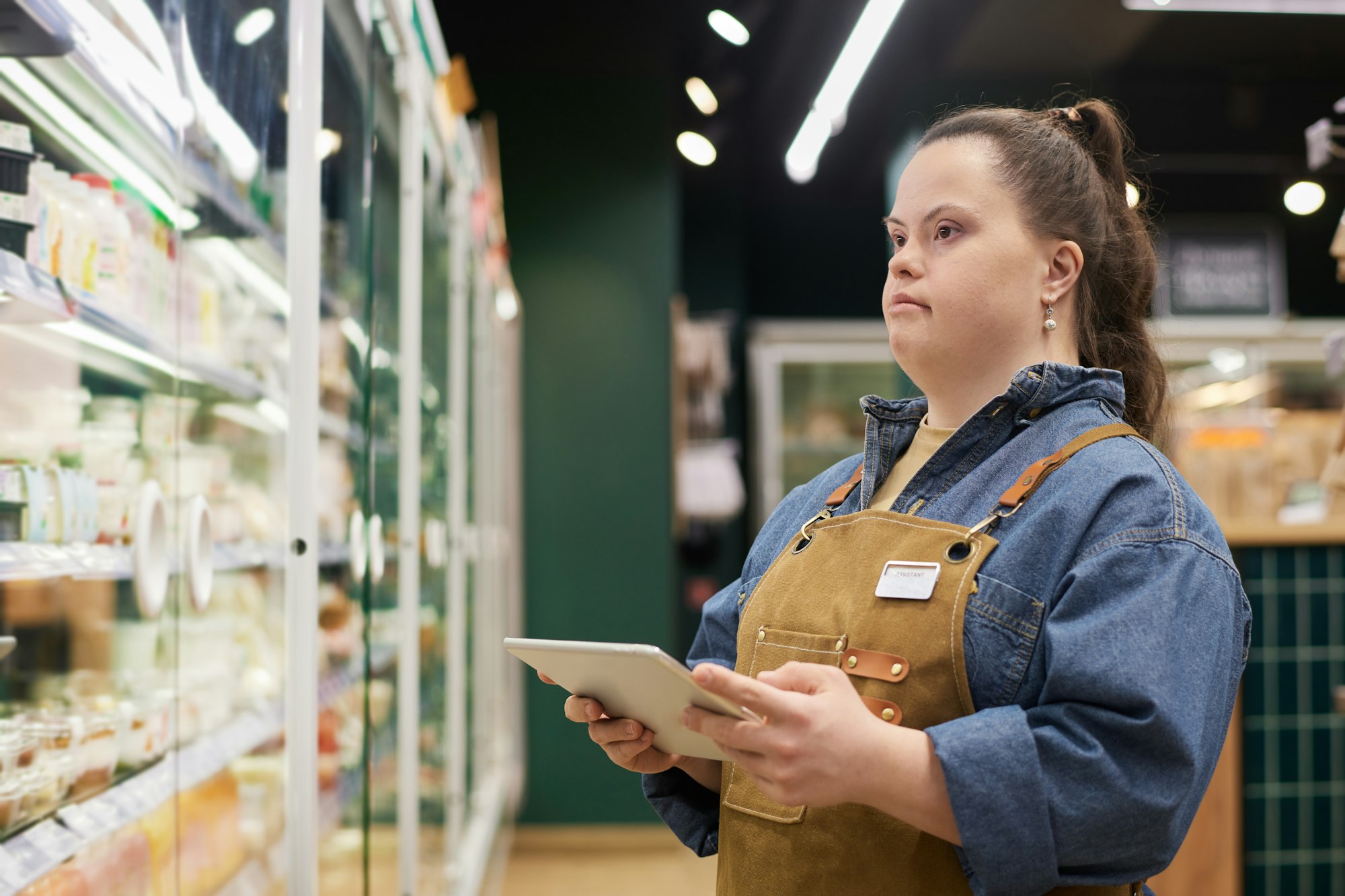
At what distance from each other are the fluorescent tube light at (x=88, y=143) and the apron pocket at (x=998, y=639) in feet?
4.37

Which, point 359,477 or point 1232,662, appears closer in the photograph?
point 1232,662

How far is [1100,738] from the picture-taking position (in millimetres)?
965

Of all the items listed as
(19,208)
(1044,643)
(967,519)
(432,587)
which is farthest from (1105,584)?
(432,587)

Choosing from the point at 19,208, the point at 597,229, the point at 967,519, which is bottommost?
the point at 967,519

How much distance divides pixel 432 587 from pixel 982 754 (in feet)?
8.21

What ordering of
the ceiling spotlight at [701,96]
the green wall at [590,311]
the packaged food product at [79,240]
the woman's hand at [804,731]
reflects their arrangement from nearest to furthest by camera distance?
the woman's hand at [804,731] < the packaged food product at [79,240] < the ceiling spotlight at [701,96] < the green wall at [590,311]

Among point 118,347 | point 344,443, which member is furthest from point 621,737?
point 344,443

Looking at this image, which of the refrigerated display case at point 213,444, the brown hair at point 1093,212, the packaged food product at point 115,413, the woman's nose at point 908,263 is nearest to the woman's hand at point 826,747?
the woman's nose at point 908,263

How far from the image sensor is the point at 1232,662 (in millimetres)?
1057

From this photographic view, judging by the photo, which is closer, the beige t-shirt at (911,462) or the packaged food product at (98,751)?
the beige t-shirt at (911,462)

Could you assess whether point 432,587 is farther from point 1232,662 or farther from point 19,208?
point 1232,662

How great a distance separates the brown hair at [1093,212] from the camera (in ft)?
4.12

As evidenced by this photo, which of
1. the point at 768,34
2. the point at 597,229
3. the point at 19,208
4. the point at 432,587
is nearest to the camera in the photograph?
the point at 19,208

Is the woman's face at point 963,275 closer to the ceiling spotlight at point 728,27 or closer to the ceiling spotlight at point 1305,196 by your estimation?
the ceiling spotlight at point 728,27
